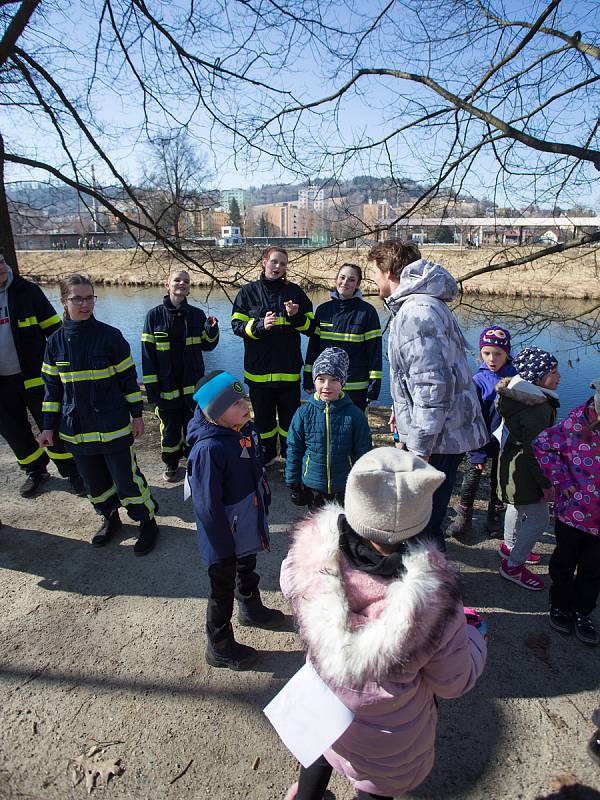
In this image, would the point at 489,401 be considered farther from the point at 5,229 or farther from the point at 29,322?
the point at 5,229

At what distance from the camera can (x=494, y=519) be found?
3.50 m

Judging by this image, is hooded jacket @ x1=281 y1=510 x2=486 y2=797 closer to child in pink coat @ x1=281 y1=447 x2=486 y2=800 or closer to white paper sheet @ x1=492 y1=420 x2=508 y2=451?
child in pink coat @ x1=281 y1=447 x2=486 y2=800

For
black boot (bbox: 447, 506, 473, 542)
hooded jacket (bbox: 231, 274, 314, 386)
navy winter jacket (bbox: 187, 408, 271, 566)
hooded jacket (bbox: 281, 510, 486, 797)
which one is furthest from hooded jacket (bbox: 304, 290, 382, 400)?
hooded jacket (bbox: 281, 510, 486, 797)

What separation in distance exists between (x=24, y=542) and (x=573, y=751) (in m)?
3.40

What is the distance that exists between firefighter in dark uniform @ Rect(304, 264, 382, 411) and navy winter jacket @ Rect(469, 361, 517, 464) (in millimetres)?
885

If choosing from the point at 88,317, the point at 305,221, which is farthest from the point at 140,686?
the point at 305,221

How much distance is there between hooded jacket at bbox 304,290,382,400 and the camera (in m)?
4.09

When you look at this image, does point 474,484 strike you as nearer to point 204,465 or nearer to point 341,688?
point 204,465

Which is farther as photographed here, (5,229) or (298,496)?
(5,229)

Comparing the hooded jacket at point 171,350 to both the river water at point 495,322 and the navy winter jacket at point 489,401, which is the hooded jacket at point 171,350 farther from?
the navy winter jacket at point 489,401

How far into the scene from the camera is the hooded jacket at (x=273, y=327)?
13.6 ft

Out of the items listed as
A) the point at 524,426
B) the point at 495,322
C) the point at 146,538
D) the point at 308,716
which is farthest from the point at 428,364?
the point at 495,322

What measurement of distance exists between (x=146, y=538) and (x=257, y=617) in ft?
3.68

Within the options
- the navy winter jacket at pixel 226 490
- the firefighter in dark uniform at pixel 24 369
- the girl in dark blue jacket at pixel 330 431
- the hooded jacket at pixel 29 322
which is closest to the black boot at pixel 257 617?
the navy winter jacket at pixel 226 490
